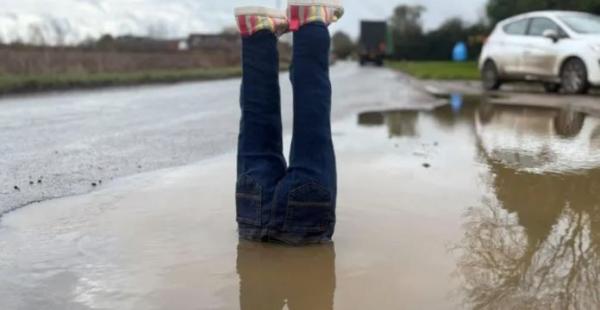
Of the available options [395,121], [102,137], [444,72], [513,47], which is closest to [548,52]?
[513,47]

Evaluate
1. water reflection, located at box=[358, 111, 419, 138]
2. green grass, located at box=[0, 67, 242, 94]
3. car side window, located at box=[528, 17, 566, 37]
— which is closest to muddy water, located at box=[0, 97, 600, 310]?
water reflection, located at box=[358, 111, 419, 138]

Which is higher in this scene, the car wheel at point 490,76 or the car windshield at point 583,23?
the car windshield at point 583,23

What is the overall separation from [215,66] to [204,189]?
30.7 metres

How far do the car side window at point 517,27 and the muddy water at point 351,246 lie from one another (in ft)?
25.7

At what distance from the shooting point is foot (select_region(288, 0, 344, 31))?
314cm

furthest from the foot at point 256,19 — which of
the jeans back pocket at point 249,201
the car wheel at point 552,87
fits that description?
the car wheel at point 552,87

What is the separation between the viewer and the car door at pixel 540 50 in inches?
447

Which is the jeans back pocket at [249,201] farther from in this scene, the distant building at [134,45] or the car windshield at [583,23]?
the distant building at [134,45]

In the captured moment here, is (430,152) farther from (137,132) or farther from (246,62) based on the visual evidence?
(137,132)

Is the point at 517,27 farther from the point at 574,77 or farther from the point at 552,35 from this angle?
the point at 574,77

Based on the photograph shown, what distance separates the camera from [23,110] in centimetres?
1046

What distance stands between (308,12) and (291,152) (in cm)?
68

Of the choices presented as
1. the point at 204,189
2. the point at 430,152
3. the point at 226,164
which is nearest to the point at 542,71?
the point at 430,152

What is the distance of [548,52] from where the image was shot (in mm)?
11445
